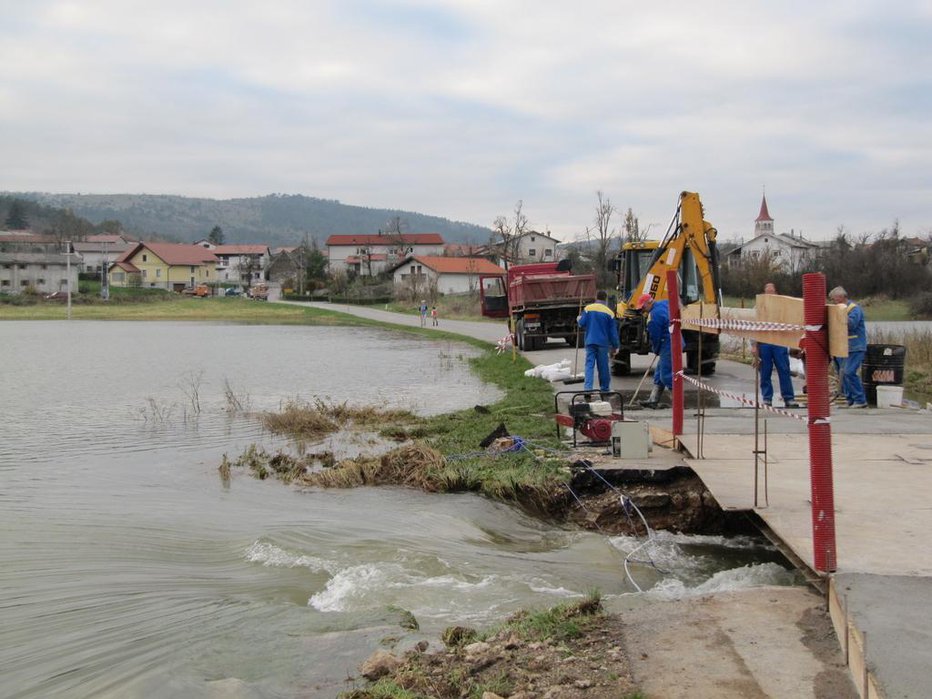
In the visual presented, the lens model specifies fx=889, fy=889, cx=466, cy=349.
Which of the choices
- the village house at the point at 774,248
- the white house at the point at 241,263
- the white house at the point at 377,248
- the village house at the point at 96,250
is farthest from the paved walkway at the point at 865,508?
the village house at the point at 96,250

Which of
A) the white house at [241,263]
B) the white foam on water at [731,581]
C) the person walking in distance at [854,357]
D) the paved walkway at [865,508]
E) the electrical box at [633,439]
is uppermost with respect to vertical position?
the white house at [241,263]

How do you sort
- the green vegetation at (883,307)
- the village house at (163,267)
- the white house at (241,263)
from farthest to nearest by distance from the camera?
1. the white house at (241,263)
2. the village house at (163,267)
3. the green vegetation at (883,307)

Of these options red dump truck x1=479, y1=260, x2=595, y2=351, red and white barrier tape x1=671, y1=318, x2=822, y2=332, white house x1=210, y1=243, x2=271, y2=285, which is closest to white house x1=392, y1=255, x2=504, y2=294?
white house x1=210, y1=243, x2=271, y2=285

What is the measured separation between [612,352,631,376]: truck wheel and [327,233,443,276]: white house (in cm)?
11651

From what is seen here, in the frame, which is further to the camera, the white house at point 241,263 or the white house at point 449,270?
the white house at point 241,263

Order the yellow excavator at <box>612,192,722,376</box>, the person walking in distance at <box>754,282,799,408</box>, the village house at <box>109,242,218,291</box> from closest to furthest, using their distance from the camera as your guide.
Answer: the person walking in distance at <box>754,282,799,408</box> < the yellow excavator at <box>612,192,722,376</box> < the village house at <box>109,242,218,291</box>

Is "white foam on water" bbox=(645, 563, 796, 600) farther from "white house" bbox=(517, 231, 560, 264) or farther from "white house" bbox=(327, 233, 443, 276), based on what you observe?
"white house" bbox=(327, 233, 443, 276)

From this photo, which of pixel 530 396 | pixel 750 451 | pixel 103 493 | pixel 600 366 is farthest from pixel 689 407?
pixel 103 493

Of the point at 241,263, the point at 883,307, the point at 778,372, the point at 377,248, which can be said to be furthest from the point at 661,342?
the point at 241,263

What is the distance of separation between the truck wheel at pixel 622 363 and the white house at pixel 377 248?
11651cm

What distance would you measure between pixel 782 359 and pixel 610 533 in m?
6.32

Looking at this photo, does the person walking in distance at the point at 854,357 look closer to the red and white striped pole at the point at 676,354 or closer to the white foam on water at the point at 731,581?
the red and white striped pole at the point at 676,354

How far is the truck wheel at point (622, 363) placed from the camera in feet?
64.3

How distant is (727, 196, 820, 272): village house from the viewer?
69688 millimetres
